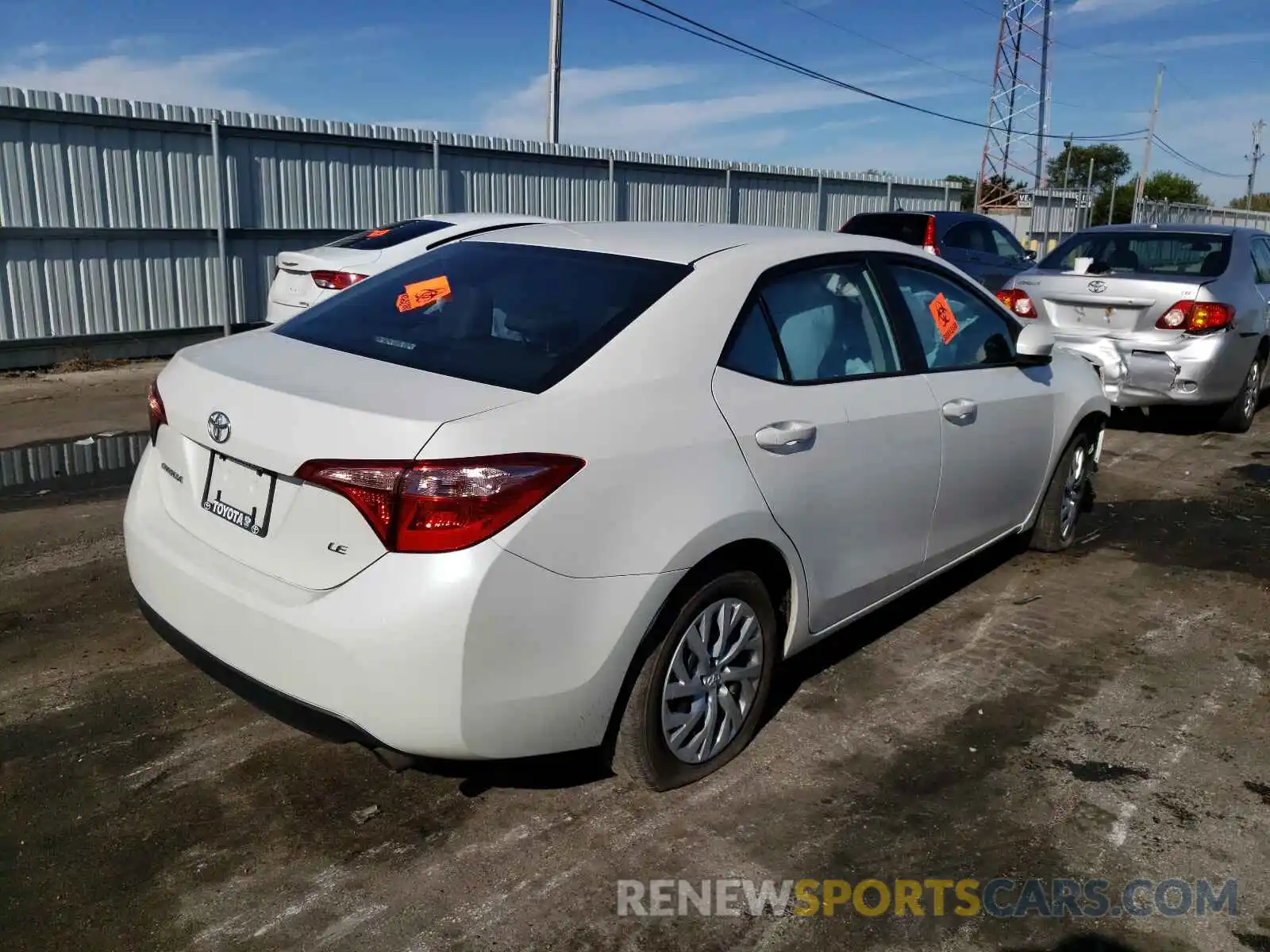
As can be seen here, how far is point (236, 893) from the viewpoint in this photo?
2.73 metres

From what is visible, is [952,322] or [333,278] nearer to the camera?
[952,322]

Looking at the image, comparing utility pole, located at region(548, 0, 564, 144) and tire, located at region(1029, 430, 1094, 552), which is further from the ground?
utility pole, located at region(548, 0, 564, 144)

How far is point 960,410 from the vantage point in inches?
162

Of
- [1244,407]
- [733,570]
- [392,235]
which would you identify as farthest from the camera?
[392,235]

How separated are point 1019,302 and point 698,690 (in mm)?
6361

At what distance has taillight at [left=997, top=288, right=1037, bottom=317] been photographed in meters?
8.43

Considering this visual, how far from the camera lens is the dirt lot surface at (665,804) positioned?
2.67 m

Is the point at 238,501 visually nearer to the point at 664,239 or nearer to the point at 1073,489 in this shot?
the point at 664,239

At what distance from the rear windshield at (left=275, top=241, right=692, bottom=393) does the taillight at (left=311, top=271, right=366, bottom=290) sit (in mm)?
5533

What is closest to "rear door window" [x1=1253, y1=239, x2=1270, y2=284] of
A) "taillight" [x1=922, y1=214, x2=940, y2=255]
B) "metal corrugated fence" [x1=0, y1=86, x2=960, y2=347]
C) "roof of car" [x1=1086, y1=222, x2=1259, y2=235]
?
"roof of car" [x1=1086, y1=222, x2=1259, y2=235]

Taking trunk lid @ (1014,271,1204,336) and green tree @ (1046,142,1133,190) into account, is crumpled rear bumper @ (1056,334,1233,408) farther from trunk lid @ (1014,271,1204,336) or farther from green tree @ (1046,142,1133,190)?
green tree @ (1046,142,1133,190)

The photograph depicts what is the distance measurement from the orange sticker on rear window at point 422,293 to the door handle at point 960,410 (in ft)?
6.16

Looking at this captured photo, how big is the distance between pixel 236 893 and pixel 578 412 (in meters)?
1.49

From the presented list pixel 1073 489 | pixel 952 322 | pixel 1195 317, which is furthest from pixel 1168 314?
pixel 952 322
